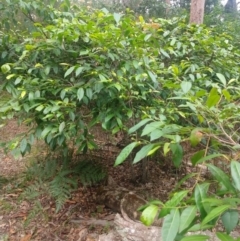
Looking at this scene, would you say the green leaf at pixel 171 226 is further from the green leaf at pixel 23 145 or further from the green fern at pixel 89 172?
the green fern at pixel 89 172

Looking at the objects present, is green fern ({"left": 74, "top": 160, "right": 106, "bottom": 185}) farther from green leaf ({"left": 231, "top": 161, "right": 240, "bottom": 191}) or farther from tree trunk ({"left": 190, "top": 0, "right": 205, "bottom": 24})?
tree trunk ({"left": 190, "top": 0, "right": 205, "bottom": 24})

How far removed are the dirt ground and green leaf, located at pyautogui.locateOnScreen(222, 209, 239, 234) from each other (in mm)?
1691

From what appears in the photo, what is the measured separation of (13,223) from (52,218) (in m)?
0.37

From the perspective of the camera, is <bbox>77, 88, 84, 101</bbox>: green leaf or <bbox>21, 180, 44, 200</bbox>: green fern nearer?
<bbox>77, 88, 84, 101</bbox>: green leaf

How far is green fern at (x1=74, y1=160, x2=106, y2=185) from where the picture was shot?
2707 mm

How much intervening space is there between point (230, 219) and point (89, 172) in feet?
6.71

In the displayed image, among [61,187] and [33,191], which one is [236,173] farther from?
[33,191]

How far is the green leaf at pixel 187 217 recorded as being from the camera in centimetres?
79

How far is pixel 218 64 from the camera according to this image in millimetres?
2574

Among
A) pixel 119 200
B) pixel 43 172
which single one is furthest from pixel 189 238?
pixel 43 172

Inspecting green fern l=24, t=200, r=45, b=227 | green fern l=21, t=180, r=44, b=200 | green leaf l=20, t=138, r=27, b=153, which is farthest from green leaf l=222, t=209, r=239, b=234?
green fern l=21, t=180, r=44, b=200

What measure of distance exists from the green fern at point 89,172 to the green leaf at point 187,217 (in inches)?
76.4

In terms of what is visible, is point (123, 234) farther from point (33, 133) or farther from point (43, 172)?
point (43, 172)

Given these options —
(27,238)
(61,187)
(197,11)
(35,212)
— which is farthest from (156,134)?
(197,11)
